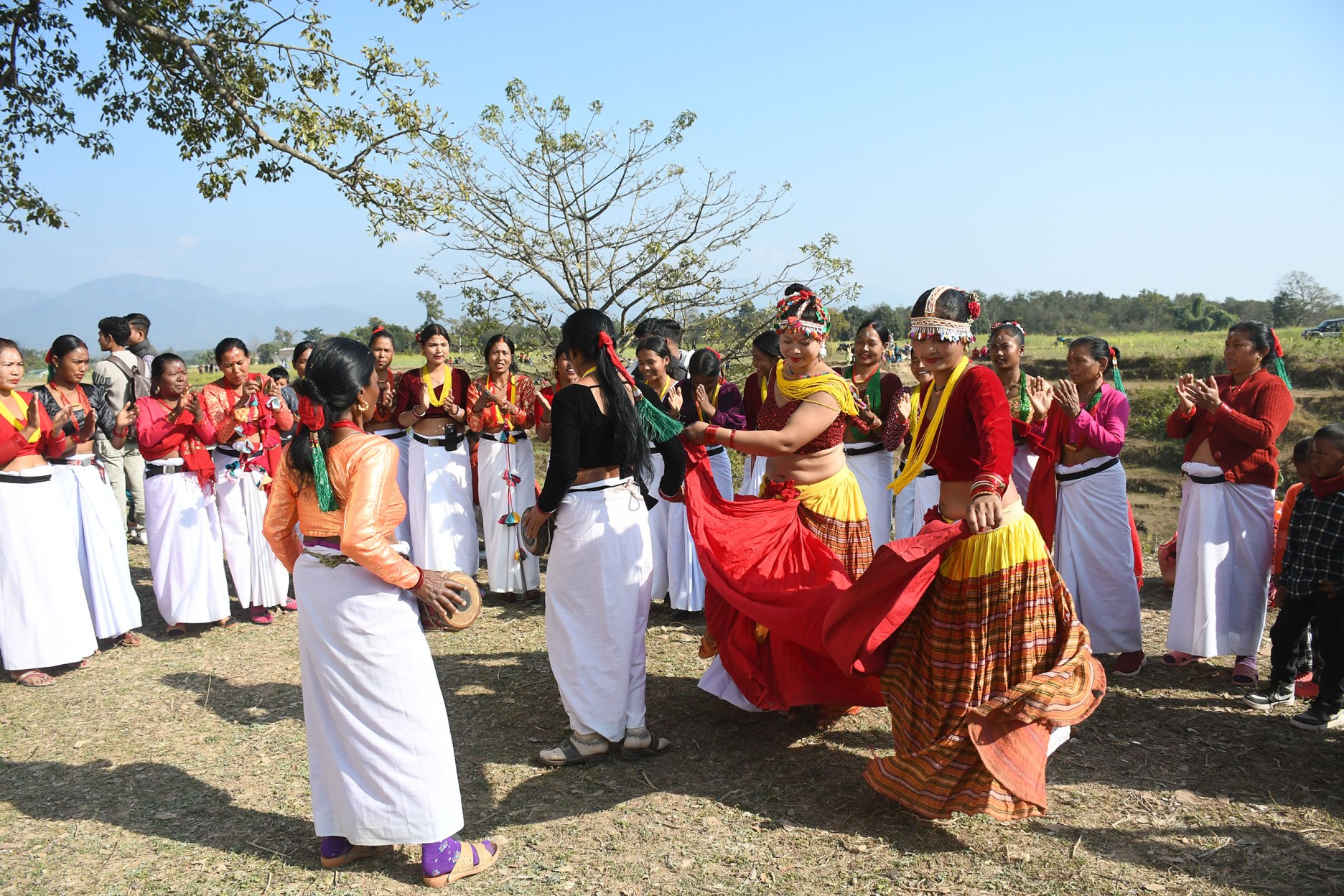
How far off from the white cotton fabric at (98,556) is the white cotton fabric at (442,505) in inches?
85.5

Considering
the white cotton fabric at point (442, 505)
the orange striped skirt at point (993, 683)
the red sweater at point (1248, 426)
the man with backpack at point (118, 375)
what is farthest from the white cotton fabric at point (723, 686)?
the man with backpack at point (118, 375)

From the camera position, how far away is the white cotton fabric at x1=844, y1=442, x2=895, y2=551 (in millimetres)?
6258

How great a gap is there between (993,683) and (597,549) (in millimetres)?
1820

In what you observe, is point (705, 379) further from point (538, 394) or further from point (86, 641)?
point (86, 641)

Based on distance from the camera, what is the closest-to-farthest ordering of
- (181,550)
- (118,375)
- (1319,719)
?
(1319,719) → (181,550) → (118,375)

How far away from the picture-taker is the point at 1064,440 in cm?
566

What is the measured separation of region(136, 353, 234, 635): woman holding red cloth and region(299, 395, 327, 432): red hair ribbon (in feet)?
13.2

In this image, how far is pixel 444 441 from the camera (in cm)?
750

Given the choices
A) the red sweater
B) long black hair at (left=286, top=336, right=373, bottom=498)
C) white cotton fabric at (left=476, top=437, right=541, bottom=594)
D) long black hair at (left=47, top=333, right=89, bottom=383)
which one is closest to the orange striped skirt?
the red sweater

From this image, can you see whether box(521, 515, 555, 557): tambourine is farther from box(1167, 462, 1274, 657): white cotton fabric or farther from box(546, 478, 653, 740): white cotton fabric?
box(1167, 462, 1274, 657): white cotton fabric

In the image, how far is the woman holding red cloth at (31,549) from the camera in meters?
5.62

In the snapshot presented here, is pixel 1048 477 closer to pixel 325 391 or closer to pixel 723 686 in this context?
pixel 723 686

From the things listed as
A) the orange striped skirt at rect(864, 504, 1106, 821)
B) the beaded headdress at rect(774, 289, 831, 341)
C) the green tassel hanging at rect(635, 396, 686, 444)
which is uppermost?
the beaded headdress at rect(774, 289, 831, 341)

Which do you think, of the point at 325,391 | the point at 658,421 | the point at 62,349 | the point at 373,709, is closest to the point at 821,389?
the point at 658,421
